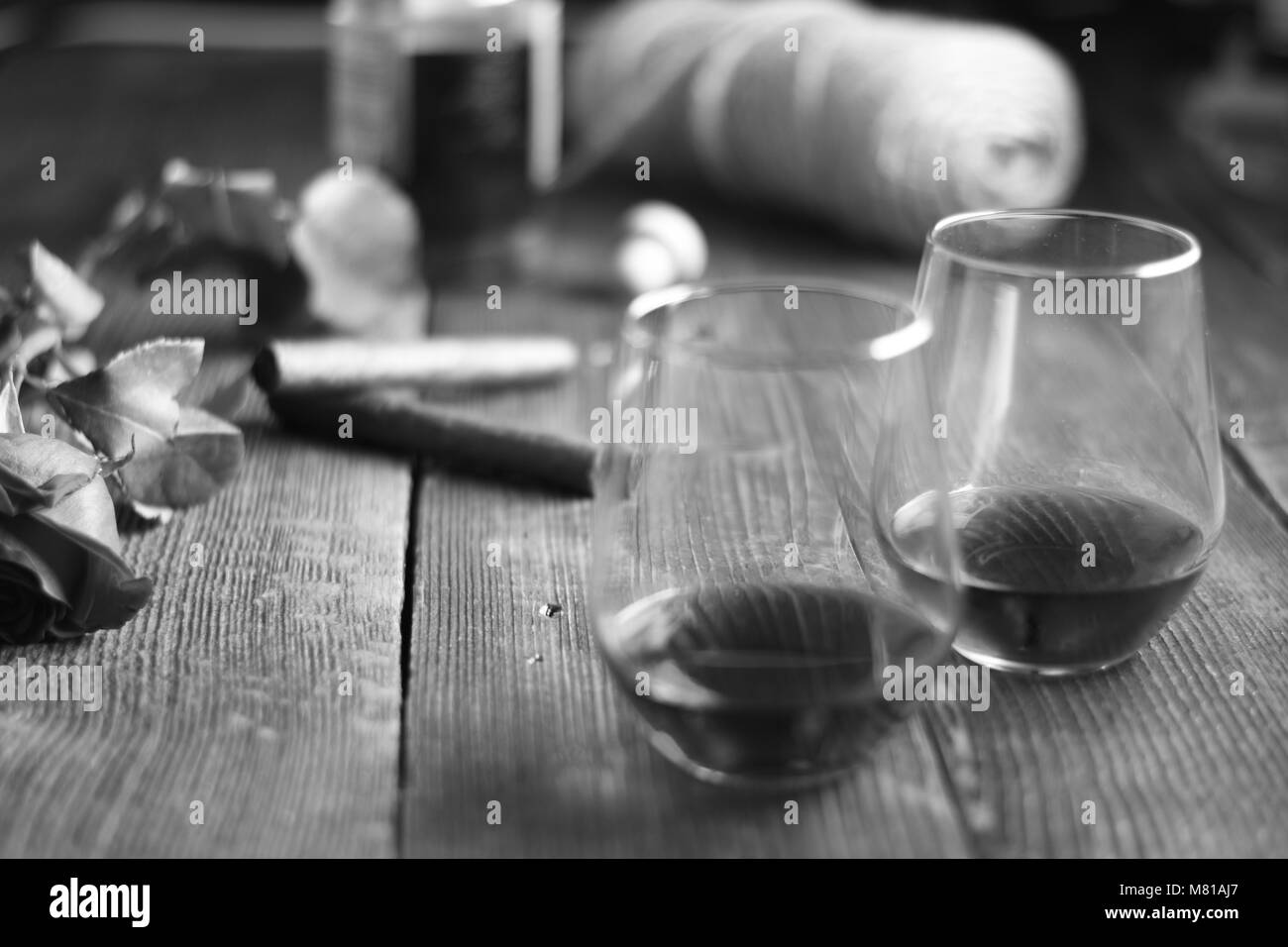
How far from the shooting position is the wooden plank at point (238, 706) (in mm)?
586

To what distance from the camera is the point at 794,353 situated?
21.8 inches

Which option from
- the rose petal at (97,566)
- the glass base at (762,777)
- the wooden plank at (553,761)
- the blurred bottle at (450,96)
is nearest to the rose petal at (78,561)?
the rose petal at (97,566)

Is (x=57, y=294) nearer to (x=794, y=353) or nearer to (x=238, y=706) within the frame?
(x=238, y=706)

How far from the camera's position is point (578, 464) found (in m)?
0.90

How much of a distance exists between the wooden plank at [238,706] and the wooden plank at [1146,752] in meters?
0.24

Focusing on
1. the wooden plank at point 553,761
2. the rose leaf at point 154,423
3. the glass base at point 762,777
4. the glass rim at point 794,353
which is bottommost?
the wooden plank at point 553,761

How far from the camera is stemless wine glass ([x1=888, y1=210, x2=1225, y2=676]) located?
647mm

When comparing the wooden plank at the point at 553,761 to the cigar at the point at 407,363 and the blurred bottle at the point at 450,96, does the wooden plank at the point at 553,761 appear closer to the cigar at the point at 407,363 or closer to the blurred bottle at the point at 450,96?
the cigar at the point at 407,363

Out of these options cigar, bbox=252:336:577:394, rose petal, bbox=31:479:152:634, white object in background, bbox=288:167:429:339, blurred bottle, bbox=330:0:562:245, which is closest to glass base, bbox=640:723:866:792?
rose petal, bbox=31:479:152:634

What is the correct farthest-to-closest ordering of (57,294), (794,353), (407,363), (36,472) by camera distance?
(407,363)
(57,294)
(36,472)
(794,353)

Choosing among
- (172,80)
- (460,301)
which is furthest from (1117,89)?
(172,80)

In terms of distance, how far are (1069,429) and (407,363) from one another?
0.47 m

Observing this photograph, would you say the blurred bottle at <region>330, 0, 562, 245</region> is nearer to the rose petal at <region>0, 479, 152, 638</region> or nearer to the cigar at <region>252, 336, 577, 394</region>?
the cigar at <region>252, 336, 577, 394</region>

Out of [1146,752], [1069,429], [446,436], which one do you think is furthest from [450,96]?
[1146,752]
